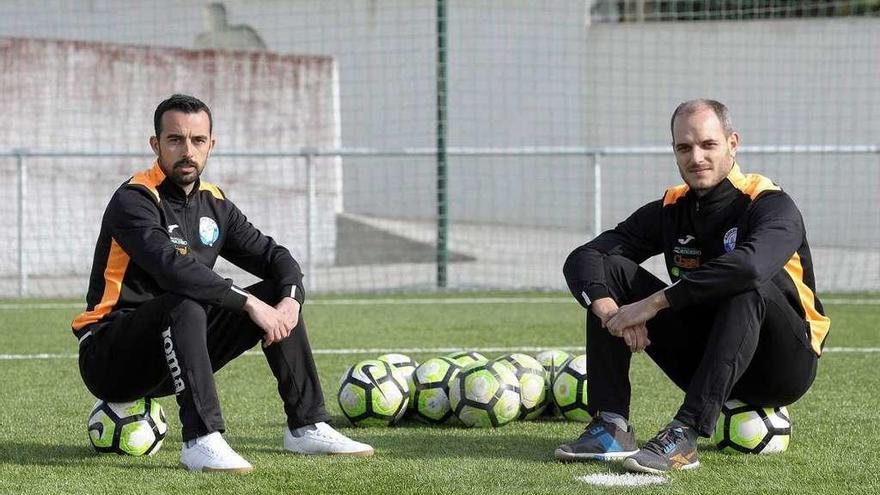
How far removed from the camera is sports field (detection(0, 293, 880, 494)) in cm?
466

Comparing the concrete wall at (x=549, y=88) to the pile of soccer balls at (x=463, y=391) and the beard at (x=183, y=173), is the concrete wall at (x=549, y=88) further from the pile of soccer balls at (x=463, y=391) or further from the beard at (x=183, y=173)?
the beard at (x=183, y=173)

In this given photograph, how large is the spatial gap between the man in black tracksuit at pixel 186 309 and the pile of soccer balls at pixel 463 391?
67 cm

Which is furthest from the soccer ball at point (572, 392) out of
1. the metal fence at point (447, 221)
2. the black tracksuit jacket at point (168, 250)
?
the metal fence at point (447, 221)

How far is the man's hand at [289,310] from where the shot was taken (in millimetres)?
5125

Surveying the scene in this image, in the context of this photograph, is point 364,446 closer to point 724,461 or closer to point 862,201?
point 724,461

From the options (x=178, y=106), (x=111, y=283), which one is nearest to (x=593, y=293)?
(x=178, y=106)

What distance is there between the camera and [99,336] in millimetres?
5133

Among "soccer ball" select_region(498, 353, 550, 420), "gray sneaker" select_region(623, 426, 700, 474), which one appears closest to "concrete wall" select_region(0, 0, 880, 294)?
"soccer ball" select_region(498, 353, 550, 420)

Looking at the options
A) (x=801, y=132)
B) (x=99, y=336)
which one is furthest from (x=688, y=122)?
Answer: (x=801, y=132)

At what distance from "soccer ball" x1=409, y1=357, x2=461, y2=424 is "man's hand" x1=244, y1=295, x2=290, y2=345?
1.12m

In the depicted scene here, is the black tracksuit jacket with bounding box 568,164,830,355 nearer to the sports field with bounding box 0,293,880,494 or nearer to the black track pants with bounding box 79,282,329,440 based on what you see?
the sports field with bounding box 0,293,880,494

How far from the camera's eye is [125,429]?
525cm

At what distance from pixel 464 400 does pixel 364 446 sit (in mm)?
751

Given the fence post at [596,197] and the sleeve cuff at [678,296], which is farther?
the fence post at [596,197]
